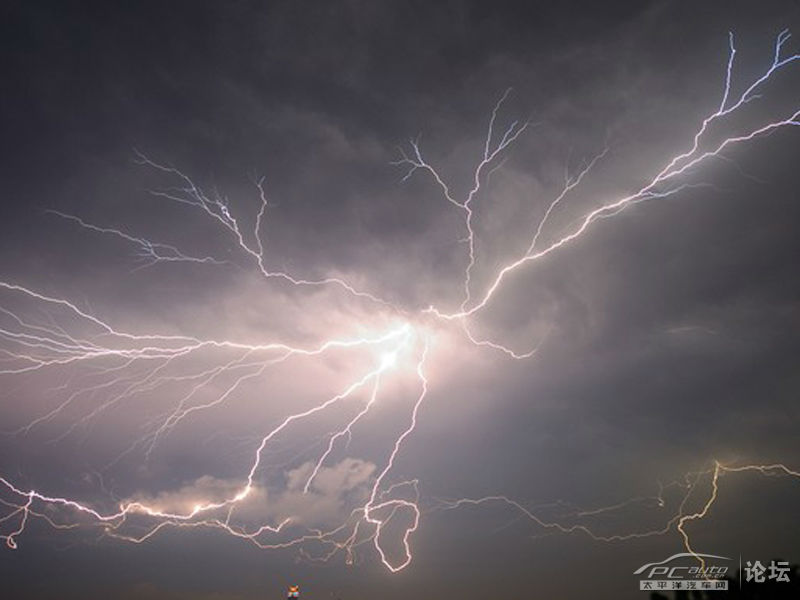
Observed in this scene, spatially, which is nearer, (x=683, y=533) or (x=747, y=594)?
(x=747, y=594)

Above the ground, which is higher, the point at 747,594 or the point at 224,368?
the point at 224,368

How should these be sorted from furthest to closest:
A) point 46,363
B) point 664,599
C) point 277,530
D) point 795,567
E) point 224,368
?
point 277,530, point 224,368, point 46,363, point 795,567, point 664,599

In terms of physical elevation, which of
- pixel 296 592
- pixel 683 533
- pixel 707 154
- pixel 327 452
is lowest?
pixel 296 592

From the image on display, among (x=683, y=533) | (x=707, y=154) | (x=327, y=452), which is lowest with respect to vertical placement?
(x=683, y=533)

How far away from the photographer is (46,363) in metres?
18.3

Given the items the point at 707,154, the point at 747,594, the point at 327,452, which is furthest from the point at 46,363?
the point at 707,154

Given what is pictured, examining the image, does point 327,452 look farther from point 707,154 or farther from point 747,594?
point 707,154

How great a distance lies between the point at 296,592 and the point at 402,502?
15185 mm

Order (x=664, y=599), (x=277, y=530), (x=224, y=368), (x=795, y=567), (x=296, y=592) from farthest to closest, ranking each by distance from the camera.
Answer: (x=296, y=592) < (x=277, y=530) < (x=224, y=368) < (x=795, y=567) < (x=664, y=599)

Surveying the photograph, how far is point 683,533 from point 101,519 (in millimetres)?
22491

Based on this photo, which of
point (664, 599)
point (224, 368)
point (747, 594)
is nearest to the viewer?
point (664, 599)

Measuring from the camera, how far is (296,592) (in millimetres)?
30453

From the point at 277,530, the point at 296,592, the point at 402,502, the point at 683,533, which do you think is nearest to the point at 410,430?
the point at 402,502

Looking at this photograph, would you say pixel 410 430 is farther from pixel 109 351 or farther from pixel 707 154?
pixel 707 154
